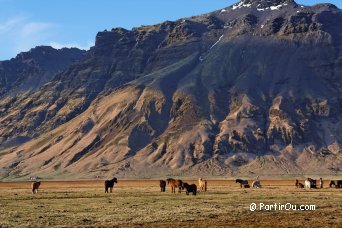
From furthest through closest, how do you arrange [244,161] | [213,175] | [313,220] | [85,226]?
1. [244,161]
2. [213,175]
3. [313,220]
4. [85,226]

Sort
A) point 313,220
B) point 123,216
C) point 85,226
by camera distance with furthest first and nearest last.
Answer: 1. point 123,216
2. point 313,220
3. point 85,226

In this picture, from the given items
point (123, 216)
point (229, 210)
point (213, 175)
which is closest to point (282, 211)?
point (229, 210)

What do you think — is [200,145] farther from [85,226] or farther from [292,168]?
[85,226]

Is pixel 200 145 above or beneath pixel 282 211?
above

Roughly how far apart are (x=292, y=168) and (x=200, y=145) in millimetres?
34281

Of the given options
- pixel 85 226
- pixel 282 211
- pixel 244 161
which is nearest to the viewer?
pixel 85 226

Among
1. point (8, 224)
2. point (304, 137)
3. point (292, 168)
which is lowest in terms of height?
point (8, 224)

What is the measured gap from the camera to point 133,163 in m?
188

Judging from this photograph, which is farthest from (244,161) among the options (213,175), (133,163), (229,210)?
(229,210)

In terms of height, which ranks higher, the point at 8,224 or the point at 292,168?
the point at 292,168

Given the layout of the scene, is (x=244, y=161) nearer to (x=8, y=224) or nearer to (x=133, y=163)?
(x=133, y=163)

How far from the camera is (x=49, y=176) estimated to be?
18588 centimetres

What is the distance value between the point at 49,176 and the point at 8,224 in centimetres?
15820

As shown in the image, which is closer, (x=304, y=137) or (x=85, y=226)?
(x=85, y=226)
